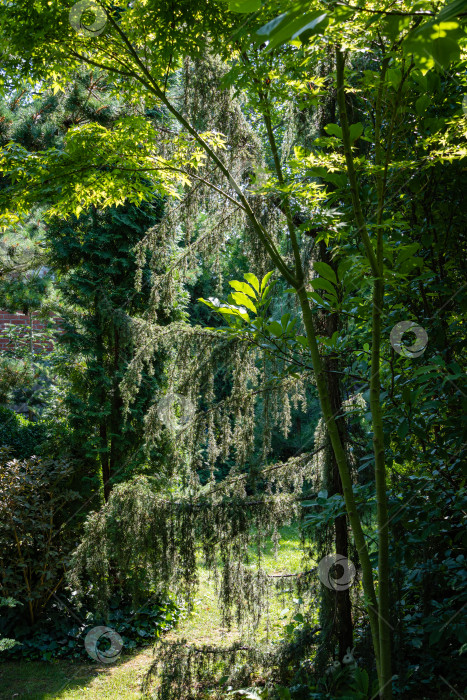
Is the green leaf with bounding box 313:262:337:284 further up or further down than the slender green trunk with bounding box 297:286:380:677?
further up

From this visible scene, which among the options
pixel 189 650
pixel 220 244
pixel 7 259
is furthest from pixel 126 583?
pixel 7 259

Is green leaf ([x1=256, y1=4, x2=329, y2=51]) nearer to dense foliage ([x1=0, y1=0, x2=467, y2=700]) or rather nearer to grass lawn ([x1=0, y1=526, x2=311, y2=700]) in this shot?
dense foliage ([x1=0, y1=0, x2=467, y2=700])

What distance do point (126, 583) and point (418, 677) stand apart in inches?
149

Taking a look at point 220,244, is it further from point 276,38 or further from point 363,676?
point 276,38

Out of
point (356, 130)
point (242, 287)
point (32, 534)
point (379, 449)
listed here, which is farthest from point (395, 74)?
point (32, 534)

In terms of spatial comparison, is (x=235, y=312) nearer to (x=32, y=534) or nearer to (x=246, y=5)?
(x=246, y=5)

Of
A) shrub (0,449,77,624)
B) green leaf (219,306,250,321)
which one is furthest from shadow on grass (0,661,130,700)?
green leaf (219,306,250,321)

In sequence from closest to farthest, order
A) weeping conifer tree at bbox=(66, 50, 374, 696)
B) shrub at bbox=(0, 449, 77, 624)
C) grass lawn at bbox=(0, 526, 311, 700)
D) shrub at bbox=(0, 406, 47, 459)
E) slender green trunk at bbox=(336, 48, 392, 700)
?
1. slender green trunk at bbox=(336, 48, 392, 700)
2. weeping conifer tree at bbox=(66, 50, 374, 696)
3. grass lawn at bbox=(0, 526, 311, 700)
4. shrub at bbox=(0, 449, 77, 624)
5. shrub at bbox=(0, 406, 47, 459)

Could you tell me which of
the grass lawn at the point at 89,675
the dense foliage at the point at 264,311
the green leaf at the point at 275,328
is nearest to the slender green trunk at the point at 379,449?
the dense foliage at the point at 264,311

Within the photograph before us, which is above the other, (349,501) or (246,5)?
(246,5)

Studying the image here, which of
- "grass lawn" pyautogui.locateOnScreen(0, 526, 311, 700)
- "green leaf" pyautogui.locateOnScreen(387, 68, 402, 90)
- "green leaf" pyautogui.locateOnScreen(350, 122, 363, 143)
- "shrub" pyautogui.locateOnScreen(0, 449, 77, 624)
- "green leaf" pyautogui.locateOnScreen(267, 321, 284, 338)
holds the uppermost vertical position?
"green leaf" pyautogui.locateOnScreen(387, 68, 402, 90)

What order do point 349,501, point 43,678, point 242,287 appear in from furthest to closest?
point 43,678 → point 242,287 → point 349,501

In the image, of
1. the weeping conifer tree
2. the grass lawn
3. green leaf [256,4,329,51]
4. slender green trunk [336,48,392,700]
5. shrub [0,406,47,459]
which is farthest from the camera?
shrub [0,406,47,459]

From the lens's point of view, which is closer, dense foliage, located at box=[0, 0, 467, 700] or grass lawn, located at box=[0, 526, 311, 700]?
dense foliage, located at box=[0, 0, 467, 700]
